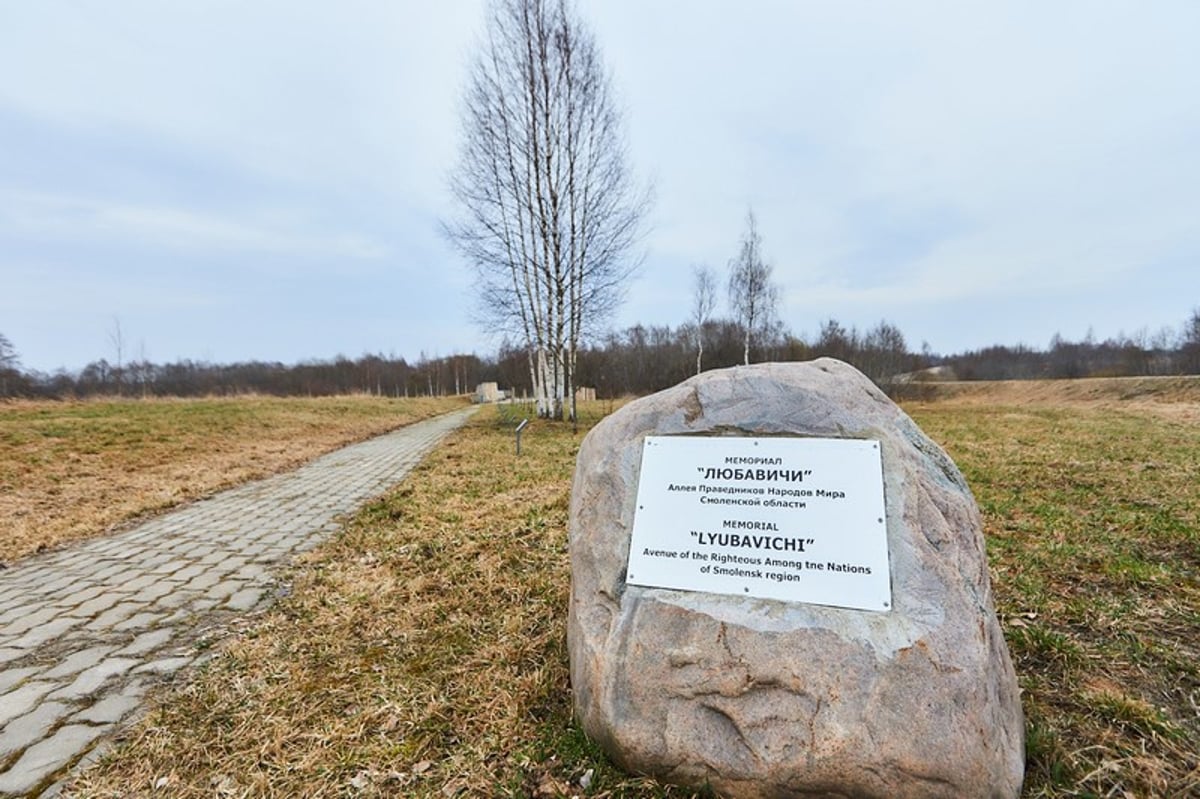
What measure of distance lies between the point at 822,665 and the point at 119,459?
1228 cm

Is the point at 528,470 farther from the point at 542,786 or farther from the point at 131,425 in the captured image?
the point at 131,425

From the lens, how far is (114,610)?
367 centimetres

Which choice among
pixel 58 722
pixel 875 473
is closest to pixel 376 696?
pixel 58 722

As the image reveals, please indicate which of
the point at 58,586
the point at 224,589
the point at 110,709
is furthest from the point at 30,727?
the point at 58,586

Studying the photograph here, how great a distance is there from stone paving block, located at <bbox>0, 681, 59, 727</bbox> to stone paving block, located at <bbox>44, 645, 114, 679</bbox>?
0.31ft

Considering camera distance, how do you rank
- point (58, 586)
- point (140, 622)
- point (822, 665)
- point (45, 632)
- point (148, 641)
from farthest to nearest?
1. point (58, 586)
2. point (140, 622)
3. point (45, 632)
4. point (148, 641)
5. point (822, 665)

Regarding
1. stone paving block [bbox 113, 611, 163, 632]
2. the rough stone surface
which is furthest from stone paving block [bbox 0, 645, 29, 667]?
the rough stone surface

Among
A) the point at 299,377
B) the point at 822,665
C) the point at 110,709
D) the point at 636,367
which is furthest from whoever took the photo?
the point at 299,377

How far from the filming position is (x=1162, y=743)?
1985 millimetres

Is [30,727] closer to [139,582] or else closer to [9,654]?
[9,654]

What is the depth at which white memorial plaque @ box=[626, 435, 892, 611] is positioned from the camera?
196cm

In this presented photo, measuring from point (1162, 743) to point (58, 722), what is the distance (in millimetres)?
4720

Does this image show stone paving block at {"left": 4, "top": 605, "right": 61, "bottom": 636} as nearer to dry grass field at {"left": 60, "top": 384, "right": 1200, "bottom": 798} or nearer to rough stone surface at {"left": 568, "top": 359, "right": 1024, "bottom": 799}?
dry grass field at {"left": 60, "top": 384, "right": 1200, "bottom": 798}

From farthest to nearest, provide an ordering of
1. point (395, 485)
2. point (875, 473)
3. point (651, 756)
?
point (395, 485)
point (875, 473)
point (651, 756)
